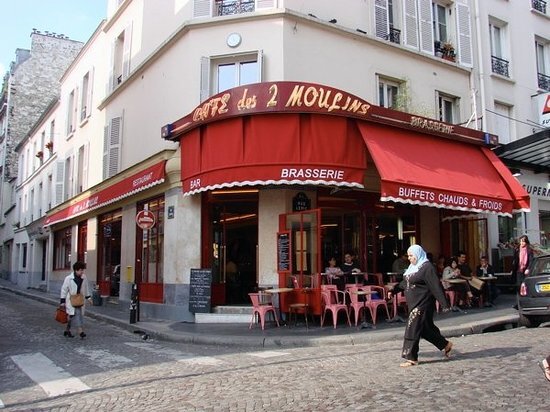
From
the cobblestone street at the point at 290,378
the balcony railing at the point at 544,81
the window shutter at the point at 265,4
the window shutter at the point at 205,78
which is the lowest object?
the cobblestone street at the point at 290,378

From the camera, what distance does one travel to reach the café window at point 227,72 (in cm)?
1260

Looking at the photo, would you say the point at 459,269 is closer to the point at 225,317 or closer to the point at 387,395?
the point at 225,317

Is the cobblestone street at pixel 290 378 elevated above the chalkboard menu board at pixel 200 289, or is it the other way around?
the chalkboard menu board at pixel 200 289

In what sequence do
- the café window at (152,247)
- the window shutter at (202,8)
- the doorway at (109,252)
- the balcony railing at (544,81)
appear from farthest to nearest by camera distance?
the balcony railing at (544,81), the doorway at (109,252), the café window at (152,247), the window shutter at (202,8)

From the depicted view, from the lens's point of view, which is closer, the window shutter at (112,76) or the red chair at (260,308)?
the red chair at (260,308)

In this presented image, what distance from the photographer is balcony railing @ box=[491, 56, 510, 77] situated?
17031 millimetres

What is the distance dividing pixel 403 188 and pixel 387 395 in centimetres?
566

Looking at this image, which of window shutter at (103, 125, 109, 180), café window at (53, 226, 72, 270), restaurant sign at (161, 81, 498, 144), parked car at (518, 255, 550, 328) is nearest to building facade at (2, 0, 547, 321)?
restaurant sign at (161, 81, 498, 144)

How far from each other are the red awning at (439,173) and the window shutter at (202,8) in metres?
4.94

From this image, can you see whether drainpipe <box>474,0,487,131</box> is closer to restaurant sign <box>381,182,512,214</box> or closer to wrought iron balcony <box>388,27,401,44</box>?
wrought iron balcony <box>388,27,401,44</box>

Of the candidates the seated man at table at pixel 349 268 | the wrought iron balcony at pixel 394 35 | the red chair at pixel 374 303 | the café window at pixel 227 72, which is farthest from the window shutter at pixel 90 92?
the red chair at pixel 374 303

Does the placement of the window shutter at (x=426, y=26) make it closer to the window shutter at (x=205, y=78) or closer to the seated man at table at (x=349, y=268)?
the window shutter at (x=205, y=78)

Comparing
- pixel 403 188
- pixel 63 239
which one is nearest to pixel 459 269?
pixel 403 188

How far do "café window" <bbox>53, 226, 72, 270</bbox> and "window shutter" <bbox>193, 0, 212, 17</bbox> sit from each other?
13.7 meters
